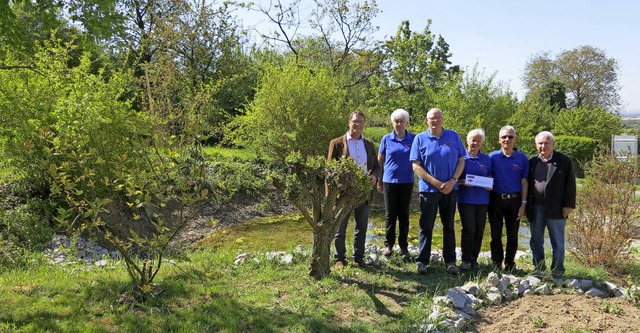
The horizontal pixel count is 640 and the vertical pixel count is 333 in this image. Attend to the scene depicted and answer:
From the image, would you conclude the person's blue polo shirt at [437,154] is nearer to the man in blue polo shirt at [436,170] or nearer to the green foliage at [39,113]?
the man in blue polo shirt at [436,170]

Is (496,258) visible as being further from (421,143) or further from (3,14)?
(3,14)

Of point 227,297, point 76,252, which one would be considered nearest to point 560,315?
point 227,297

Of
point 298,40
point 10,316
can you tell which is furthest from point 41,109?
point 298,40

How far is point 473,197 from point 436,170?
1.96 feet

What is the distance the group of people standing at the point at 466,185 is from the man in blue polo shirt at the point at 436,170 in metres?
0.01

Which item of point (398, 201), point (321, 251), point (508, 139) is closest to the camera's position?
point (321, 251)

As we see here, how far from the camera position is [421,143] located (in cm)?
511

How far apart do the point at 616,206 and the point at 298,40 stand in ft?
53.6

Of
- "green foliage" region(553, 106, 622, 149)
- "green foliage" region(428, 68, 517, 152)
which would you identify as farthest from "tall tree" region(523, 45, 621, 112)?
"green foliage" region(428, 68, 517, 152)

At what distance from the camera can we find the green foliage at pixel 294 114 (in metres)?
13.6

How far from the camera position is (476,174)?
521cm

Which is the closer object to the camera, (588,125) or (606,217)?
(606,217)

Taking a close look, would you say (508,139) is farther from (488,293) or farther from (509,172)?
(488,293)

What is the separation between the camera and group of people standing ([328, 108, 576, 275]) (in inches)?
198
